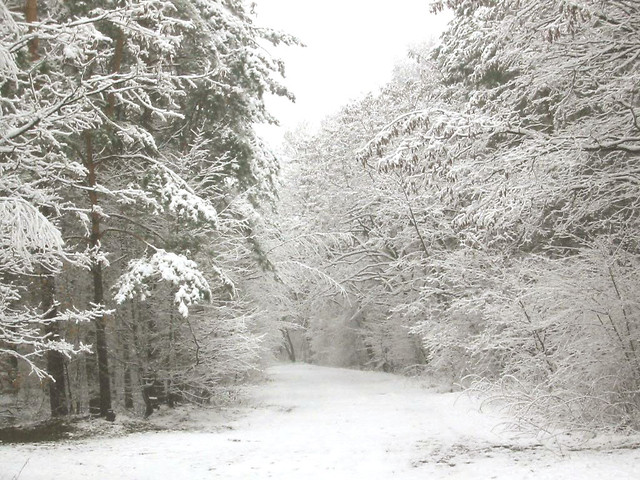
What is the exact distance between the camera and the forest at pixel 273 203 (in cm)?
693

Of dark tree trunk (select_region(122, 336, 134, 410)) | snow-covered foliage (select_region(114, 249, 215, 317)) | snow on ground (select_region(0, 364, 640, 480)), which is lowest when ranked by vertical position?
snow on ground (select_region(0, 364, 640, 480))

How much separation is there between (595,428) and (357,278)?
16548 mm

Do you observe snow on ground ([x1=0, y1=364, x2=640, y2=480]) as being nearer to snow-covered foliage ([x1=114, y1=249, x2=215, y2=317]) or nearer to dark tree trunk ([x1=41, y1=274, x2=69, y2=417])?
dark tree trunk ([x1=41, y1=274, x2=69, y2=417])

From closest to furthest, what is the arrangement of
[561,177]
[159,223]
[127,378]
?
[561,177] → [159,223] → [127,378]

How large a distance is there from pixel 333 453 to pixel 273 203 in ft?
28.4

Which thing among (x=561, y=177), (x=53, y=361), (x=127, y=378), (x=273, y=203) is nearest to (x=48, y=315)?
(x=53, y=361)

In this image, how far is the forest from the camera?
6.93 metres

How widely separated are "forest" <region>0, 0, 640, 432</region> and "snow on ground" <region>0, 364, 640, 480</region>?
1145 millimetres

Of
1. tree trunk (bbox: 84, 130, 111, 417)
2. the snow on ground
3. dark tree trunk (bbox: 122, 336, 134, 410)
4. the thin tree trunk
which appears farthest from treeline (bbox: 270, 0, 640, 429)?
dark tree trunk (bbox: 122, 336, 134, 410)

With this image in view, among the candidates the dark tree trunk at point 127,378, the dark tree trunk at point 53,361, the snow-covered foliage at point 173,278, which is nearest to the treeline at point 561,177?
the snow-covered foliage at point 173,278

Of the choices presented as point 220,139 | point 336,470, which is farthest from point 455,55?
point 336,470

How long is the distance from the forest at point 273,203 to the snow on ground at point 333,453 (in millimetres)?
1145

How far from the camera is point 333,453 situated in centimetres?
870

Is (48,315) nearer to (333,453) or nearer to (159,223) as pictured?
(159,223)
